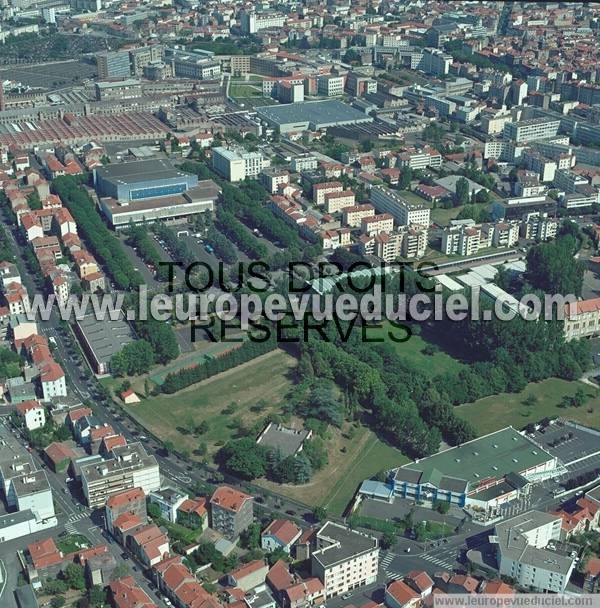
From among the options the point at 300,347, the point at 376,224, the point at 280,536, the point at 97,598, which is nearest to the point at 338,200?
the point at 376,224

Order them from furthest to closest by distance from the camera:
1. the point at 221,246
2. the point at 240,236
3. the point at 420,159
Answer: the point at 420,159 < the point at 240,236 < the point at 221,246

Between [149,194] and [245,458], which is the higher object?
[149,194]

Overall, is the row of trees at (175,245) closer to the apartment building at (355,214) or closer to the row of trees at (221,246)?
the row of trees at (221,246)

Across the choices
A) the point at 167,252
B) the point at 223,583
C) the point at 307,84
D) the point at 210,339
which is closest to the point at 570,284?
the point at 210,339

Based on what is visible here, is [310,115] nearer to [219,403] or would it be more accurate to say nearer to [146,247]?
[146,247]

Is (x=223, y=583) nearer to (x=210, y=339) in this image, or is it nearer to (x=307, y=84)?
(x=210, y=339)

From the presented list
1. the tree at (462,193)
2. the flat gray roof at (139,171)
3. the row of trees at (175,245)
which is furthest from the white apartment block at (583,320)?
the flat gray roof at (139,171)

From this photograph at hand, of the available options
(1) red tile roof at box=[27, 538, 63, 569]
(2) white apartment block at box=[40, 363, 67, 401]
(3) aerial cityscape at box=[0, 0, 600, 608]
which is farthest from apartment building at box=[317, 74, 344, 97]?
(1) red tile roof at box=[27, 538, 63, 569]
